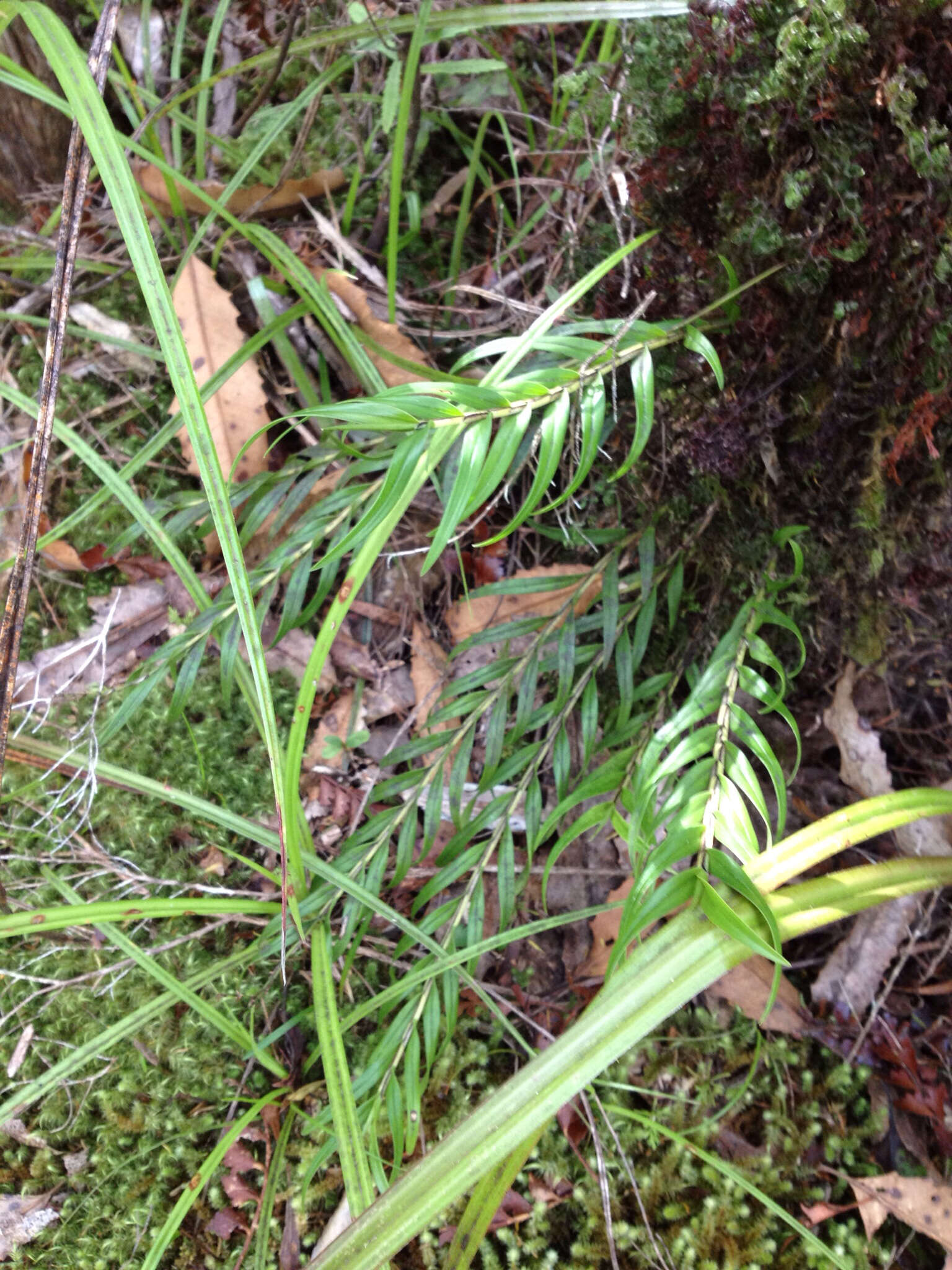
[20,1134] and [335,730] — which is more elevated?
[335,730]

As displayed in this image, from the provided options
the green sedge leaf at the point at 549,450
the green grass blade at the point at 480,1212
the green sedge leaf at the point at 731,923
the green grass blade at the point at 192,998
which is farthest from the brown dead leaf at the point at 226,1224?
the green sedge leaf at the point at 549,450

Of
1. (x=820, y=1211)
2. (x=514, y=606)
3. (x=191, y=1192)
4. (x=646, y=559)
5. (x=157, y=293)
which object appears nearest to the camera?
(x=157, y=293)

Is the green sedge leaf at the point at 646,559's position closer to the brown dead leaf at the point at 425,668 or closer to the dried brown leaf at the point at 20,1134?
the brown dead leaf at the point at 425,668

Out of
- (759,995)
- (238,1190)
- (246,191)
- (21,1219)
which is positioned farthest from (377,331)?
(21,1219)

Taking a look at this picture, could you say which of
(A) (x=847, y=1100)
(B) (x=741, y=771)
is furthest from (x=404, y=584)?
(A) (x=847, y=1100)

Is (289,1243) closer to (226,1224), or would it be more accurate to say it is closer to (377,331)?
(226,1224)

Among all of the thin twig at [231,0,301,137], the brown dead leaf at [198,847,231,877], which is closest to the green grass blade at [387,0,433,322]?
the thin twig at [231,0,301,137]

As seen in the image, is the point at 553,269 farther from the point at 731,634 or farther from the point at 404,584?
the point at 731,634

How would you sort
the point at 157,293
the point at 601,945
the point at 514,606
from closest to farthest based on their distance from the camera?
the point at 157,293 → the point at 601,945 → the point at 514,606
